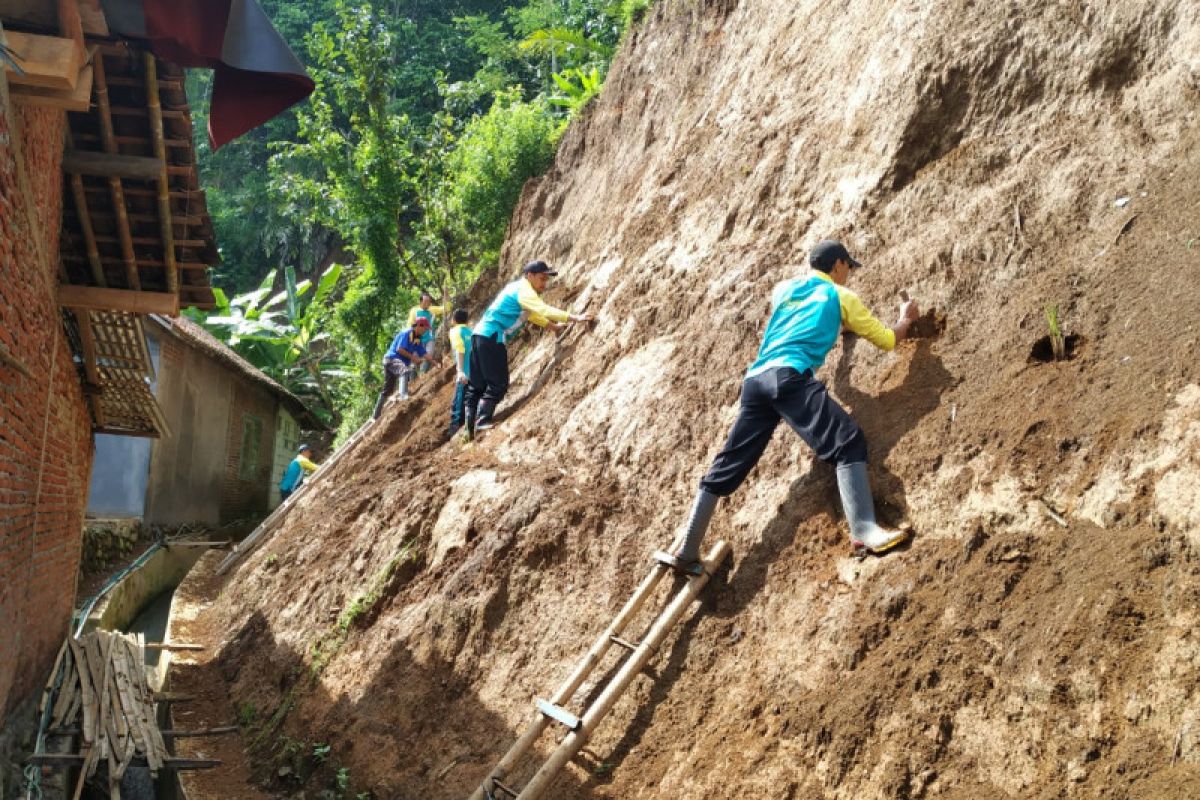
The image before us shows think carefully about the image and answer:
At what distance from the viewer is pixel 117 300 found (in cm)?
862

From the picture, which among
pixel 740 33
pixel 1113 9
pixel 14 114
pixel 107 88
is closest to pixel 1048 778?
pixel 1113 9

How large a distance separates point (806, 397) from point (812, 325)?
18.0 inches

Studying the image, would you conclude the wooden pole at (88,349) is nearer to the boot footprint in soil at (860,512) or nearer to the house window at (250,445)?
the boot footprint in soil at (860,512)

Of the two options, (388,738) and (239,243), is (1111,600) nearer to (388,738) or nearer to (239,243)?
(388,738)

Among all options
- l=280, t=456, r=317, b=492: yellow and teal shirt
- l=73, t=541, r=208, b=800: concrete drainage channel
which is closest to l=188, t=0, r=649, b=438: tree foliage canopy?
l=280, t=456, r=317, b=492: yellow and teal shirt

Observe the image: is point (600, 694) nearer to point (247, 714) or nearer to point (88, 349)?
point (247, 714)

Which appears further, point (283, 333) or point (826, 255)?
point (283, 333)

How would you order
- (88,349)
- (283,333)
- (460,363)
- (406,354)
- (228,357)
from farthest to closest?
1. (283,333)
2. (228,357)
3. (406,354)
4. (460,363)
5. (88,349)

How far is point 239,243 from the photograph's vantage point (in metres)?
35.7

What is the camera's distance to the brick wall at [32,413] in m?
6.06

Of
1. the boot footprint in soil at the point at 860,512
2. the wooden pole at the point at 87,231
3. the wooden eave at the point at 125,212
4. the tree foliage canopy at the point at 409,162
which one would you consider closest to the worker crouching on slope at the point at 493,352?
the wooden eave at the point at 125,212

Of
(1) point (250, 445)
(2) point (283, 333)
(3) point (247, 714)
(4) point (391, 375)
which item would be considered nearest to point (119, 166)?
(3) point (247, 714)

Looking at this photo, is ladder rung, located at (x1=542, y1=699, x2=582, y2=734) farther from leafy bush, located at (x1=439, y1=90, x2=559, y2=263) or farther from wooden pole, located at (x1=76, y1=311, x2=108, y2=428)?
leafy bush, located at (x1=439, y1=90, x2=559, y2=263)

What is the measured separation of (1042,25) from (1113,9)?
1.48ft
